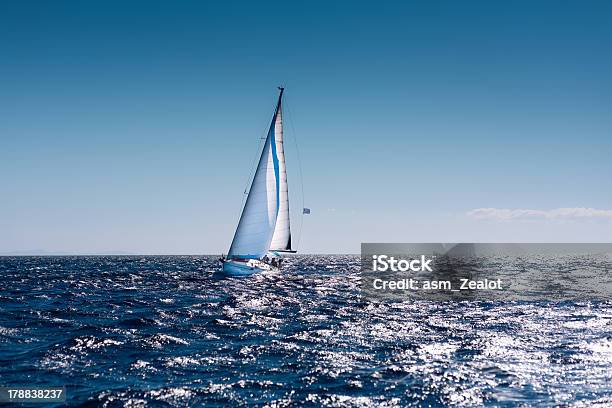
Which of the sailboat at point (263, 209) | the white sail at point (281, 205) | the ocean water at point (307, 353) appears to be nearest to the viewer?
the ocean water at point (307, 353)

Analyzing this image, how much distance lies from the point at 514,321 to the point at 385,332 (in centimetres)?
939

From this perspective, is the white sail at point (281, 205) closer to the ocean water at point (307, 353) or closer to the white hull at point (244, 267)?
the white hull at point (244, 267)

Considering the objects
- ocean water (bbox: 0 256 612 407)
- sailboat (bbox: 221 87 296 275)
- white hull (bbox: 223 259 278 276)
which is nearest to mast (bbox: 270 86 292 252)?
sailboat (bbox: 221 87 296 275)

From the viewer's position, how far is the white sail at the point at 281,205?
5922 cm

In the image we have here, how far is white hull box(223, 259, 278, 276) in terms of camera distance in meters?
58.4

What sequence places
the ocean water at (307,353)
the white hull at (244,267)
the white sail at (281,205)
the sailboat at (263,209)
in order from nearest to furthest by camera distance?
the ocean water at (307,353) < the sailboat at (263,209) < the white hull at (244,267) < the white sail at (281,205)

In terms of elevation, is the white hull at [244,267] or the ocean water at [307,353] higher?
the white hull at [244,267]

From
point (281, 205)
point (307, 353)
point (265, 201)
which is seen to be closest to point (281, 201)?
point (281, 205)

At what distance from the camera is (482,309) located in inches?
1411

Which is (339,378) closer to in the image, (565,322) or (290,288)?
(565,322)

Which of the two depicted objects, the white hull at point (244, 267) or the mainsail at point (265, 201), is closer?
the mainsail at point (265, 201)

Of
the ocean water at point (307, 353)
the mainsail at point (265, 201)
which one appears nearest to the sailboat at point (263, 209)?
the mainsail at point (265, 201)

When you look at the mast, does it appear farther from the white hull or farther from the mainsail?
the white hull

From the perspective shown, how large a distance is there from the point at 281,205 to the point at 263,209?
Answer: 372cm
